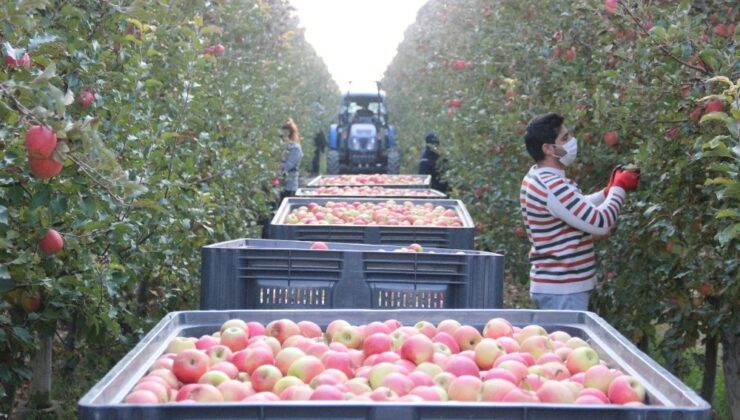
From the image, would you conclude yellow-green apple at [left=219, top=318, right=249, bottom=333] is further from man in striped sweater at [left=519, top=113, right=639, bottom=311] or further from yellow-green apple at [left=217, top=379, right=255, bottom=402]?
man in striped sweater at [left=519, top=113, right=639, bottom=311]

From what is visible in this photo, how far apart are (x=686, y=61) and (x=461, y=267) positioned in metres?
1.25

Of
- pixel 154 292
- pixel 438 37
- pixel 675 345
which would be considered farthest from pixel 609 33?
pixel 438 37

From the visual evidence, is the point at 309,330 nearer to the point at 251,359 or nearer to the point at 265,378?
the point at 251,359

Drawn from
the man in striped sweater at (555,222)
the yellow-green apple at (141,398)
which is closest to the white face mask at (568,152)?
the man in striped sweater at (555,222)

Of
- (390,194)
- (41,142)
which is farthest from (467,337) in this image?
(390,194)

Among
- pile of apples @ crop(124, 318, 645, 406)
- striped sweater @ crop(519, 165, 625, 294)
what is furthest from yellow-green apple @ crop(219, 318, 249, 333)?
striped sweater @ crop(519, 165, 625, 294)

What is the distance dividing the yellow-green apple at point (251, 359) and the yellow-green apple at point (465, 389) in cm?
53

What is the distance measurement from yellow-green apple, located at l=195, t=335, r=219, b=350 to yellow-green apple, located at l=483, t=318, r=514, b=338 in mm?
798

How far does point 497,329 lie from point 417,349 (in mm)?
402

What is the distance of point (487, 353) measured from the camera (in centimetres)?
298

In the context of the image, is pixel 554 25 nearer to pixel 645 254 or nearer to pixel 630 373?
pixel 645 254

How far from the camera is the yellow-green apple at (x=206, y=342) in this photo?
3.08 m

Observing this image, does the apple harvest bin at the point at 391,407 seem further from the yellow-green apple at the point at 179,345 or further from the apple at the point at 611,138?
the apple at the point at 611,138

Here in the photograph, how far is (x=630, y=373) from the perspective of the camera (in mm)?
2793
